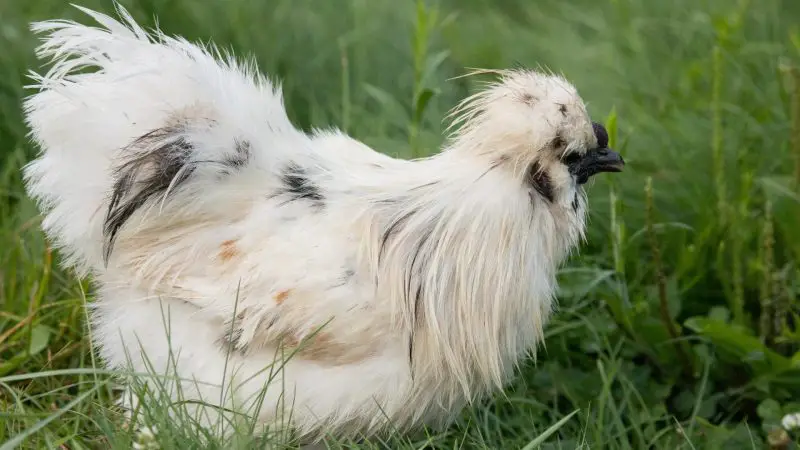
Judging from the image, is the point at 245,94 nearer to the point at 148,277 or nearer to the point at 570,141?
the point at 148,277

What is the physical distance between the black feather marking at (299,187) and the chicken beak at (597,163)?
67 centimetres

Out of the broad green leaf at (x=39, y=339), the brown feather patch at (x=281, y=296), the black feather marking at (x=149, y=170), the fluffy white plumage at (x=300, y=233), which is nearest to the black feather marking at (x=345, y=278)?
the fluffy white plumage at (x=300, y=233)

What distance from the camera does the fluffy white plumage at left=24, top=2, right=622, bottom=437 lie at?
2.51m

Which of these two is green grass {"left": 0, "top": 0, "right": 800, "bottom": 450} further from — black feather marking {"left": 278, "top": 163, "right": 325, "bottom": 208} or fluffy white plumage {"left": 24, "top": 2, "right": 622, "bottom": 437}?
black feather marking {"left": 278, "top": 163, "right": 325, "bottom": 208}

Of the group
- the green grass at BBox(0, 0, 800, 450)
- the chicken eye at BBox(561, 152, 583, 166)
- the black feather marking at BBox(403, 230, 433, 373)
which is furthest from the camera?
the green grass at BBox(0, 0, 800, 450)

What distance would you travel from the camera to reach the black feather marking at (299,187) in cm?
266

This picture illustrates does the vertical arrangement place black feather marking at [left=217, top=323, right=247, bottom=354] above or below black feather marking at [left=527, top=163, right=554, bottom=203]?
below

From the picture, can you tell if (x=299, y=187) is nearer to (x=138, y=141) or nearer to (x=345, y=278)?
(x=345, y=278)

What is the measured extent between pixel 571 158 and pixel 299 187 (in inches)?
27.5

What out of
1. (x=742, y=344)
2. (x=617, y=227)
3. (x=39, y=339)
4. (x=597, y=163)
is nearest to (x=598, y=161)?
(x=597, y=163)

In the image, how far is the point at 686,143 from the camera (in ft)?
12.8

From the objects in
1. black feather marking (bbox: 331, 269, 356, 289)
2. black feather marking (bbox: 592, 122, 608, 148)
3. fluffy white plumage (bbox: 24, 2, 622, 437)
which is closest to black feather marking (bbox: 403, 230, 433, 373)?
fluffy white plumage (bbox: 24, 2, 622, 437)

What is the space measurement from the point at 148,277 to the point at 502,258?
91 centimetres

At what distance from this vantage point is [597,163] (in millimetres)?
2674
